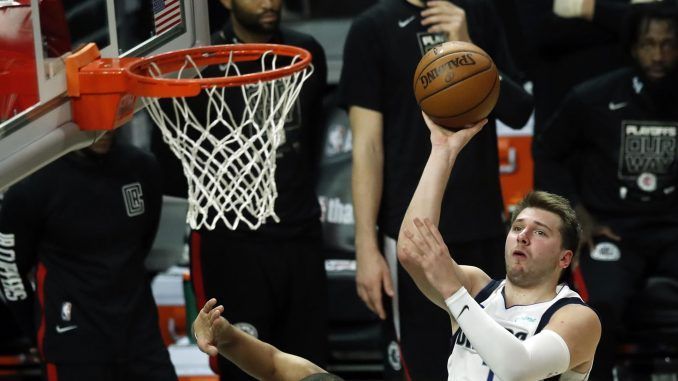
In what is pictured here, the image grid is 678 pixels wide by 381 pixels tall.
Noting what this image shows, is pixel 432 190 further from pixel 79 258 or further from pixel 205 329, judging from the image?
pixel 79 258

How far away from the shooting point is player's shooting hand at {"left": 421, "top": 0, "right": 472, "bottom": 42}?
15.5ft

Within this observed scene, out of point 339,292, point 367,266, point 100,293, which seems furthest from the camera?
point 339,292

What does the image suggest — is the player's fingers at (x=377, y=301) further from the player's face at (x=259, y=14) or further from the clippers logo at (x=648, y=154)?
the clippers logo at (x=648, y=154)

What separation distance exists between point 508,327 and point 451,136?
62 centimetres

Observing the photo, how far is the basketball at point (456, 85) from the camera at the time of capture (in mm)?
3896

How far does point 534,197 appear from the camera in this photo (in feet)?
13.2

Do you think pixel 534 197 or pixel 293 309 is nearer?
pixel 534 197

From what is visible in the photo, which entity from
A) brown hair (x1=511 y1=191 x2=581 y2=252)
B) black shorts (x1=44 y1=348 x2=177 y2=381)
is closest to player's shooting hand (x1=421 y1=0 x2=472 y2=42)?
brown hair (x1=511 y1=191 x2=581 y2=252)

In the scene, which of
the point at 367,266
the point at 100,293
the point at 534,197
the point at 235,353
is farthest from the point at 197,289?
the point at 534,197

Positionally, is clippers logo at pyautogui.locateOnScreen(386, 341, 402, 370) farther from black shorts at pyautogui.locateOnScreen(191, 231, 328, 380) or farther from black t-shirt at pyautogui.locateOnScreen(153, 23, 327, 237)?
black t-shirt at pyautogui.locateOnScreen(153, 23, 327, 237)

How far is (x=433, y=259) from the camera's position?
353 cm

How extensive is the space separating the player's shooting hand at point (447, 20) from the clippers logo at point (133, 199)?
4.75 ft

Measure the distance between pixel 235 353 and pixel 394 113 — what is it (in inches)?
51.5

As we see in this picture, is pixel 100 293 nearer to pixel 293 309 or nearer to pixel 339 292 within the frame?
pixel 293 309
